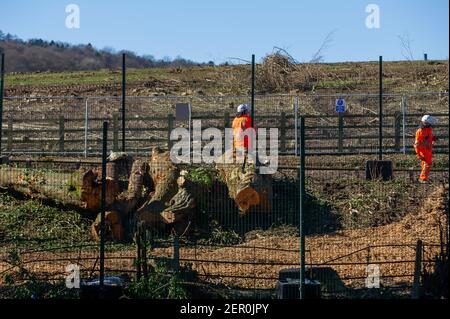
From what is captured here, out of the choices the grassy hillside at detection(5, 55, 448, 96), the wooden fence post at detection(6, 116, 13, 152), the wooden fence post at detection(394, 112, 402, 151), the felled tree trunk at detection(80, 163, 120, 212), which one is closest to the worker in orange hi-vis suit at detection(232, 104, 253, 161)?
the felled tree trunk at detection(80, 163, 120, 212)

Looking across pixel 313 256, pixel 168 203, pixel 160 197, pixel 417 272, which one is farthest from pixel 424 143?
pixel 417 272

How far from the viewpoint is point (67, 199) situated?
17.2 metres

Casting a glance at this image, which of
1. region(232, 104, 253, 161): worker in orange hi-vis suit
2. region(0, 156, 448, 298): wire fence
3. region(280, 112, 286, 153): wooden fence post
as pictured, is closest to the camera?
region(0, 156, 448, 298): wire fence

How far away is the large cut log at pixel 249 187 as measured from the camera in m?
16.6

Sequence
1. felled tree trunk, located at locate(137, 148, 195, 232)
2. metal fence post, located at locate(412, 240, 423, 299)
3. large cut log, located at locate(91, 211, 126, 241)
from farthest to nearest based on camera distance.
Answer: felled tree trunk, located at locate(137, 148, 195, 232)
large cut log, located at locate(91, 211, 126, 241)
metal fence post, located at locate(412, 240, 423, 299)

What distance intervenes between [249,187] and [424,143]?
16.3 feet

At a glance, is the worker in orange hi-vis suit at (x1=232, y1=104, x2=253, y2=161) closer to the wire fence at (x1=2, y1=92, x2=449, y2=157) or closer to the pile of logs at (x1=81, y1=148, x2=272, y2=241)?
the pile of logs at (x1=81, y1=148, x2=272, y2=241)

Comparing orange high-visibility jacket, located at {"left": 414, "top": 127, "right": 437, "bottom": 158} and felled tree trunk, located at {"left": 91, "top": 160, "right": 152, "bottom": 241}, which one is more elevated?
orange high-visibility jacket, located at {"left": 414, "top": 127, "right": 437, "bottom": 158}

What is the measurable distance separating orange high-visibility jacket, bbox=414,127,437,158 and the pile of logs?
4.26 meters

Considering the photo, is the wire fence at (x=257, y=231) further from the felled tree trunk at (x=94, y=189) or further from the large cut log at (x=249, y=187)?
the felled tree trunk at (x=94, y=189)

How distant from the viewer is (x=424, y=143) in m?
19.4

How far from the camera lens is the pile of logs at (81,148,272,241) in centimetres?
1648

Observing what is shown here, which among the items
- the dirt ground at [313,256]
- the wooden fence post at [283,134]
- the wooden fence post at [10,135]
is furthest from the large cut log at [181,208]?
the wooden fence post at [10,135]

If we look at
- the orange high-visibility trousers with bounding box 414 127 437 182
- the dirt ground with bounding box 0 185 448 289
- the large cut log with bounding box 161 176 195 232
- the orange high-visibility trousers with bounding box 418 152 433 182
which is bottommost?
the dirt ground with bounding box 0 185 448 289
